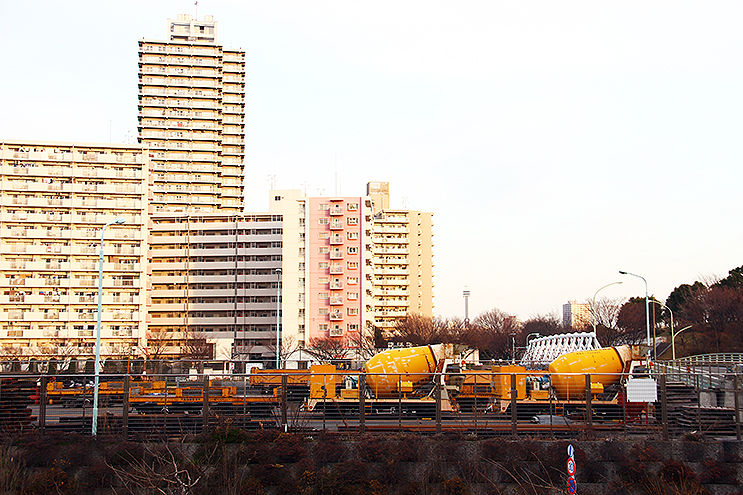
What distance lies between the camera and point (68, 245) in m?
103

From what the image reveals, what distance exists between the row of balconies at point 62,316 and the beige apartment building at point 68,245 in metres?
0.15

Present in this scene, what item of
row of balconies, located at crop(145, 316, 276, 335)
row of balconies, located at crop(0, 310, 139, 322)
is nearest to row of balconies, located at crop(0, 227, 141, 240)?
row of balconies, located at crop(0, 310, 139, 322)

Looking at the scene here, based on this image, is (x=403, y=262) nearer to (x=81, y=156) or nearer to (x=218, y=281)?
(x=218, y=281)

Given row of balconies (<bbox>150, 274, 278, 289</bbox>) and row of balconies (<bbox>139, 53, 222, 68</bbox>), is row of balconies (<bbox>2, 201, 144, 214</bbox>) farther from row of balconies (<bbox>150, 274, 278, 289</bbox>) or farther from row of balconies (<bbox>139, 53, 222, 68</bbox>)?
row of balconies (<bbox>139, 53, 222, 68</bbox>)

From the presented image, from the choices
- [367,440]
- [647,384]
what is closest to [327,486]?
[367,440]

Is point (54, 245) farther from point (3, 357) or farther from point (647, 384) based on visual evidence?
point (647, 384)

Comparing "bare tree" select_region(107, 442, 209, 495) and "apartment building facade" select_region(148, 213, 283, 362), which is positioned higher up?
"apartment building facade" select_region(148, 213, 283, 362)

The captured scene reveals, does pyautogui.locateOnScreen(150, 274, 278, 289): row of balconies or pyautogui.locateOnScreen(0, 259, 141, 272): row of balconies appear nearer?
pyautogui.locateOnScreen(0, 259, 141, 272): row of balconies

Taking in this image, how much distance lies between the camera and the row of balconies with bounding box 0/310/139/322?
100 metres

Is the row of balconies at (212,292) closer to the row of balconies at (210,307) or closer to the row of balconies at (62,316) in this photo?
the row of balconies at (210,307)

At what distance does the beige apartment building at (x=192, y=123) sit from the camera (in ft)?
451

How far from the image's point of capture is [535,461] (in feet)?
62.2

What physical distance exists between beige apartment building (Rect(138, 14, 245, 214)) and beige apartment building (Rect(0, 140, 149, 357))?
96.6ft

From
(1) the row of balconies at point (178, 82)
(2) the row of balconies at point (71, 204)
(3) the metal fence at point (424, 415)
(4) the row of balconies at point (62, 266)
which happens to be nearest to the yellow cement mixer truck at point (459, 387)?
(3) the metal fence at point (424, 415)
